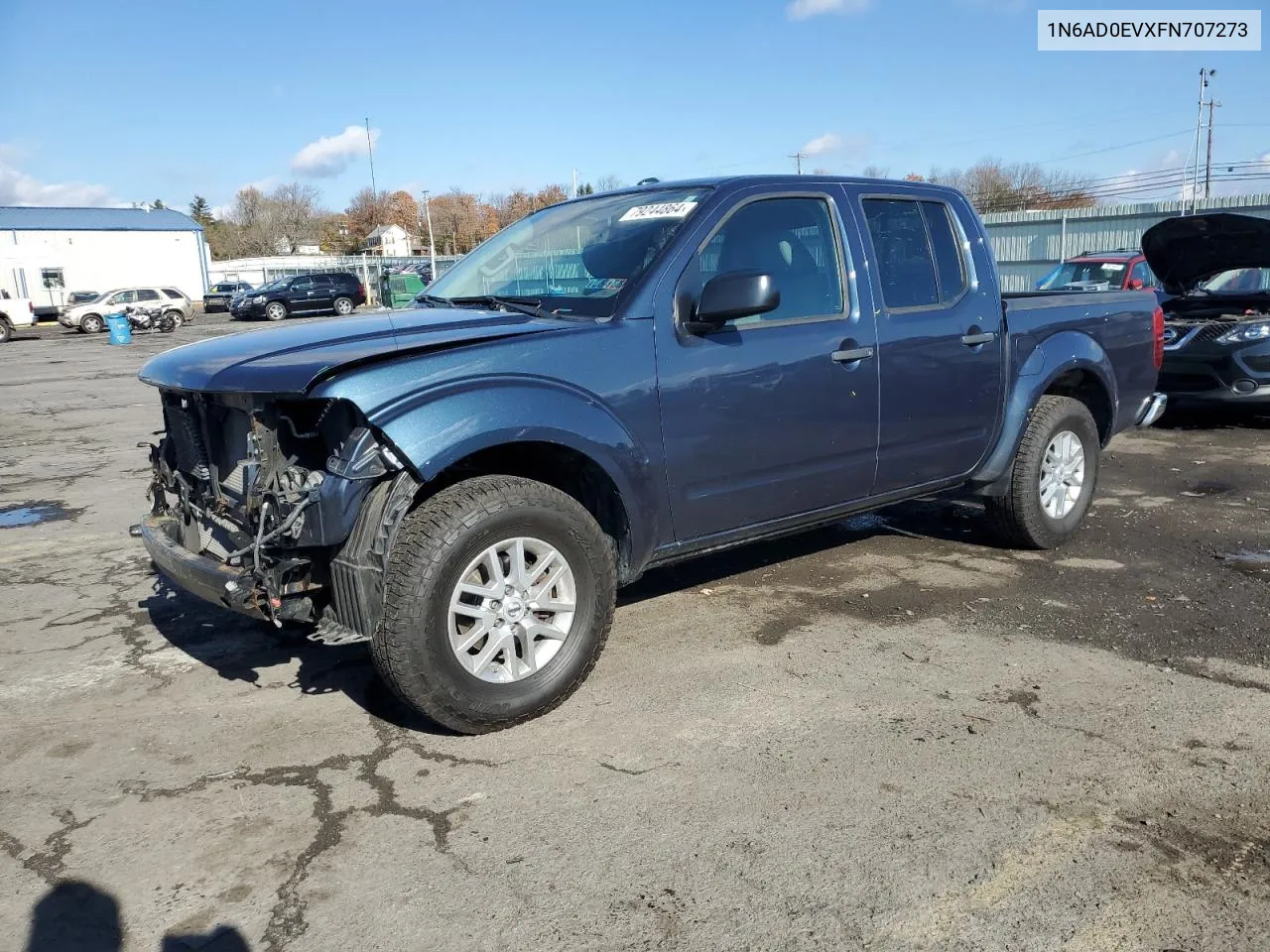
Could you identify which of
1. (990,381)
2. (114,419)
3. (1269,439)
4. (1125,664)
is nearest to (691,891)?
(1125,664)

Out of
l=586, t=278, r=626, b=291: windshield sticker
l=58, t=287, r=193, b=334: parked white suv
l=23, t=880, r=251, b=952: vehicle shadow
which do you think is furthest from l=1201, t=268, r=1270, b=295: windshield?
l=58, t=287, r=193, b=334: parked white suv

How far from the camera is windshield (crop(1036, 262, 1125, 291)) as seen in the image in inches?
506

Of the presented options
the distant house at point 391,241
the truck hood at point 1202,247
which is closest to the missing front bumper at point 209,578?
the truck hood at point 1202,247

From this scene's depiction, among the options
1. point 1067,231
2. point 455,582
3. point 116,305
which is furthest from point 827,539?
point 116,305

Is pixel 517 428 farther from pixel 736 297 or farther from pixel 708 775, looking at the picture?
pixel 708 775

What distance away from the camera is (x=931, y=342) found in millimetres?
4641

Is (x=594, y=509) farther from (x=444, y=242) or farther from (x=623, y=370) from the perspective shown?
(x=444, y=242)

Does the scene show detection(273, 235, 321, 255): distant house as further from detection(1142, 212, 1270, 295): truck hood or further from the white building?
detection(1142, 212, 1270, 295): truck hood

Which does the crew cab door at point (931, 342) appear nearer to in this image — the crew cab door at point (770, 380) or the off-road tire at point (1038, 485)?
the crew cab door at point (770, 380)

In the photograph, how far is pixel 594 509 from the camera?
3.85 meters

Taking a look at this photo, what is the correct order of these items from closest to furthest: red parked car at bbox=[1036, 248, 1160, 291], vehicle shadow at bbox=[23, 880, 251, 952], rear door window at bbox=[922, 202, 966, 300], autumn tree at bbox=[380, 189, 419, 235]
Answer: vehicle shadow at bbox=[23, 880, 251, 952] < rear door window at bbox=[922, 202, 966, 300] < red parked car at bbox=[1036, 248, 1160, 291] < autumn tree at bbox=[380, 189, 419, 235]

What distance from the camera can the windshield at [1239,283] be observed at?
9.99 metres

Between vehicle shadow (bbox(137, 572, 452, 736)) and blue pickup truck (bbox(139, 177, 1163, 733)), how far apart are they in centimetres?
53

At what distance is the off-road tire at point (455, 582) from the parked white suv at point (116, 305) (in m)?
39.5
